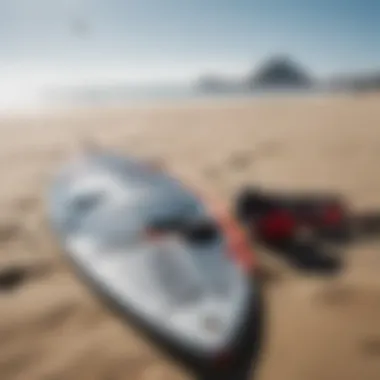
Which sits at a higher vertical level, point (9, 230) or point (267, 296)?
point (267, 296)

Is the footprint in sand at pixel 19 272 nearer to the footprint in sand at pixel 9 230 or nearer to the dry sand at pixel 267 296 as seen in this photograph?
the dry sand at pixel 267 296

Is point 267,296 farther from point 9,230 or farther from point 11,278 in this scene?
point 9,230

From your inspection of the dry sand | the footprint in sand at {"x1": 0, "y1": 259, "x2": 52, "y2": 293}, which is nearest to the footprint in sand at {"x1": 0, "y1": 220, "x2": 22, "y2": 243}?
the dry sand

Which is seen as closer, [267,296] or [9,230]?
[267,296]

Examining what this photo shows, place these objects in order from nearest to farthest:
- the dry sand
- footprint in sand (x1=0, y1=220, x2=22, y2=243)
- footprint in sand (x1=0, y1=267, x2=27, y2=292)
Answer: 1. the dry sand
2. footprint in sand (x1=0, y1=267, x2=27, y2=292)
3. footprint in sand (x1=0, y1=220, x2=22, y2=243)

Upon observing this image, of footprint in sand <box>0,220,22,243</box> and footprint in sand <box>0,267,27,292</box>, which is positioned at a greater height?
footprint in sand <box>0,267,27,292</box>

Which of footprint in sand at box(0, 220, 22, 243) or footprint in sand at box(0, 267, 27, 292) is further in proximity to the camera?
footprint in sand at box(0, 220, 22, 243)

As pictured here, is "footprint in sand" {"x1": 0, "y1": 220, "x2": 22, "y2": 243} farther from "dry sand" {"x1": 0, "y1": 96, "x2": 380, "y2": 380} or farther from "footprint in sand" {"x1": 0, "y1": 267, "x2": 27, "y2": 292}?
"footprint in sand" {"x1": 0, "y1": 267, "x2": 27, "y2": 292}

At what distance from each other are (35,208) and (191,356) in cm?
309

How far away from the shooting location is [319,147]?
7734 mm

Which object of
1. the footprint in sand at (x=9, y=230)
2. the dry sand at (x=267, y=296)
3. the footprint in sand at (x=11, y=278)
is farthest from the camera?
the footprint in sand at (x=9, y=230)

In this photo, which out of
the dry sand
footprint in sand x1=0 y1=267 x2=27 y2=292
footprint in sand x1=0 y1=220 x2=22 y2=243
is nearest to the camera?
the dry sand

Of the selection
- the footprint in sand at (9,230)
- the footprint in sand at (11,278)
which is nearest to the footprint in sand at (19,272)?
the footprint in sand at (11,278)

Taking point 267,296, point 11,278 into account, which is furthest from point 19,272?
point 267,296
